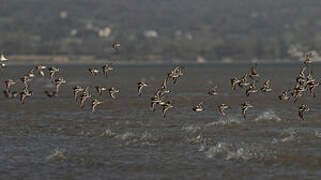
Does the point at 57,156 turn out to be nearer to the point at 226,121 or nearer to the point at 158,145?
the point at 158,145

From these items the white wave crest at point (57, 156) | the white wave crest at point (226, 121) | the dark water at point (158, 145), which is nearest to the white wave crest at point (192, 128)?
the dark water at point (158, 145)

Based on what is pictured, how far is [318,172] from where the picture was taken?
116 ft

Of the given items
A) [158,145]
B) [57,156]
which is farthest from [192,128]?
[57,156]

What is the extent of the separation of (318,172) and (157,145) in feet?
34.4

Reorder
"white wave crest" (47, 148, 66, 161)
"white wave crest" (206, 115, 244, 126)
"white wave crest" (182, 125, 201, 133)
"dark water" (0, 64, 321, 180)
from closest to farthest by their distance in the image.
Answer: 1. "dark water" (0, 64, 321, 180)
2. "white wave crest" (47, 148, 66, 161)
3. "white wave crest" (182, 125, 201, 133)
4. "white wave crest" (206, 115, 244, 126)

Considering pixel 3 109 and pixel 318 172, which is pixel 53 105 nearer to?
pixel 3 109

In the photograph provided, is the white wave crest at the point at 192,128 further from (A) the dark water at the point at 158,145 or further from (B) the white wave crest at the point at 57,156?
(B) the white wave crest at the point at 57,156

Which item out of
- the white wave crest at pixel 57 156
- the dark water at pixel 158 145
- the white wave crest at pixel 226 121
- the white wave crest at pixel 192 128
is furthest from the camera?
the white wave crest at pixel 226 121

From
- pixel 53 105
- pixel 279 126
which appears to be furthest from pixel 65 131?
pixel 53 105

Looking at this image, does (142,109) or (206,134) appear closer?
(206,134)

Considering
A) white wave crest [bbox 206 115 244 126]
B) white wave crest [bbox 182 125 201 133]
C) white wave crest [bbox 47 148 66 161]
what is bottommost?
white wave crest [bbox 47 148 66 161]

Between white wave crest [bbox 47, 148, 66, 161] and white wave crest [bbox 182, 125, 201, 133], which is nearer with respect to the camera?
white wave crest [bbox 47, 148, 66, 161]

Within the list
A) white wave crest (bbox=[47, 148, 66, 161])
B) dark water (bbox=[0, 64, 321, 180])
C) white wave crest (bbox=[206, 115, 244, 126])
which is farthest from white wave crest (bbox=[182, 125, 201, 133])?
white wave crest (bbox=[47, 148, 66, 161])

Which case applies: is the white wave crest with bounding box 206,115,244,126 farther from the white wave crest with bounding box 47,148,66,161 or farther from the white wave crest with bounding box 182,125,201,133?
the white wave crest with bounding box 47,148,66,161
